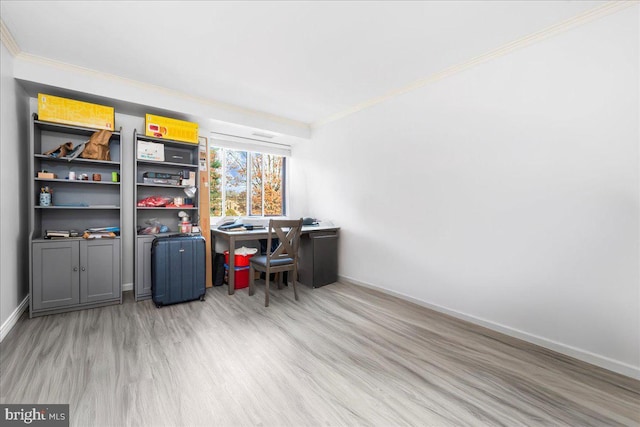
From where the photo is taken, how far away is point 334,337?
2361mm

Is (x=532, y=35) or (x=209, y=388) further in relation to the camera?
(x=532, y=35)

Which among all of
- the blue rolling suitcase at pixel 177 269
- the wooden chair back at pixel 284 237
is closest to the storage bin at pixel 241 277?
the blue rolling suitcase at pixel 177 269

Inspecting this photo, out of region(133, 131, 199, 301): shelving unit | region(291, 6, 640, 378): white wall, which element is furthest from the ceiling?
region(133, 131, 199, 301): shelving unit

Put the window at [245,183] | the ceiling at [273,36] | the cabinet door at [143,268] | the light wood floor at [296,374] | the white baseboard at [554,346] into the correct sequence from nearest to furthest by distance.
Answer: the light wood floor at [296,374] < the white baseboard at [554,346] < the ceiling at [273,36] < the cabinet door at [143,268] < the window at [245,183]

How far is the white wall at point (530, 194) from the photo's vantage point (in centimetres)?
188

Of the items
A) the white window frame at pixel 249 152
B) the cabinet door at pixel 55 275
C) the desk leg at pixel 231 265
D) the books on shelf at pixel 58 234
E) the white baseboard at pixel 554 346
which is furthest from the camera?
the white window frame at pixel 249 152

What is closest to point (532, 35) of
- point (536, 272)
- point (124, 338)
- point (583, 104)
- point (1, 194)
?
point (583, 104)

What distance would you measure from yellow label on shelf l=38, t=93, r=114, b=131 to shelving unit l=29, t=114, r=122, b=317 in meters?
0.09

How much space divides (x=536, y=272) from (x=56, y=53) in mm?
4957

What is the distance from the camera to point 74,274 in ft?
9.07

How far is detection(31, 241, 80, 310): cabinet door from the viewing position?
2598 mm

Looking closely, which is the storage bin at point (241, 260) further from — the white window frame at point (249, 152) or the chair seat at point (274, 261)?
the white window frame at point (249, 152)

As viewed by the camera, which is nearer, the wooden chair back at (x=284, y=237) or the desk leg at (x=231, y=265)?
the wooden chair back at (x=284, y=237)

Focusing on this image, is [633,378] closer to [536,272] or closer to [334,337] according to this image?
[536,272]
